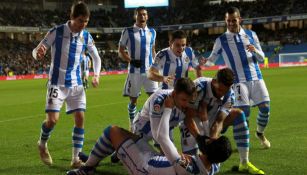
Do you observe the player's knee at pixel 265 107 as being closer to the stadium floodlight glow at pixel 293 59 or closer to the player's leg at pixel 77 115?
the player's leg at pixel 77 115

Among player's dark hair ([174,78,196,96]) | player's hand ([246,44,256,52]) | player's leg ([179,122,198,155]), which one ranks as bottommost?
player's leg ([179,122,198,155])

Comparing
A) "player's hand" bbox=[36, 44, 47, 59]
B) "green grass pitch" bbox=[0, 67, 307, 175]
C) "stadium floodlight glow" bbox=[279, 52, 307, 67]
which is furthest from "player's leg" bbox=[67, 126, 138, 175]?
"stadium floodlight glow" bbox=[279, 52, 307, 67]

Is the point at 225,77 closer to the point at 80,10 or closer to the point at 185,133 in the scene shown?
the point at 185,133

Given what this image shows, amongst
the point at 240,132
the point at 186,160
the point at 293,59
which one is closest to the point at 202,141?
the point at 186,160

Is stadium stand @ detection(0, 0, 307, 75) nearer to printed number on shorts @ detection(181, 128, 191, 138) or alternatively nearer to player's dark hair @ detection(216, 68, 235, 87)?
printed number on shorts @ detection(181, 128, 191, 138)

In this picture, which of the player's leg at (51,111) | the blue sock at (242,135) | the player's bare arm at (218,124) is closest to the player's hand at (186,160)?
the player's bare arm at (218,124)

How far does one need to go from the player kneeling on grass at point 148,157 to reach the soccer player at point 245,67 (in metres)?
2.66

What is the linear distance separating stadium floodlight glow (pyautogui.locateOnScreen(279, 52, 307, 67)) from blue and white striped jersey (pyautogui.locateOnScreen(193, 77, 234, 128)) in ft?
134

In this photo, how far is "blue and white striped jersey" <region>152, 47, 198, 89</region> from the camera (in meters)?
7.53

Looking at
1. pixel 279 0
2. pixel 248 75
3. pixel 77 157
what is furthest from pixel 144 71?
pixel 279 0

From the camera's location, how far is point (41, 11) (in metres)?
62.4

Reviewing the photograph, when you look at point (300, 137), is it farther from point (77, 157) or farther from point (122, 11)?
point (122, 11)

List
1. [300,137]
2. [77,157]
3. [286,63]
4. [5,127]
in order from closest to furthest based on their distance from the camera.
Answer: [77,157] → [300,137] → [5,127] → [286,63]

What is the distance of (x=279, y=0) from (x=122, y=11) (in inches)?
923
